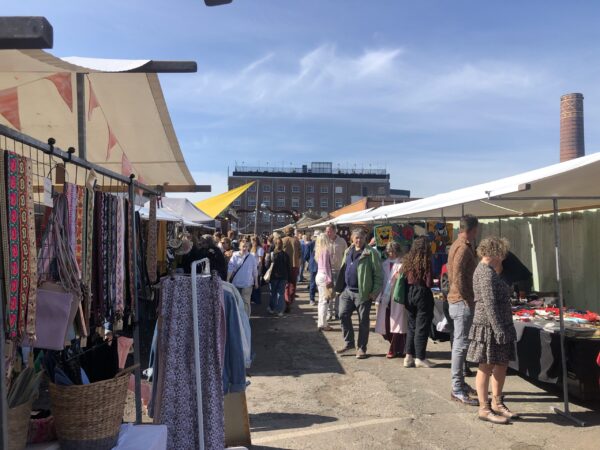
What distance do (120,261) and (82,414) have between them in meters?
1.04

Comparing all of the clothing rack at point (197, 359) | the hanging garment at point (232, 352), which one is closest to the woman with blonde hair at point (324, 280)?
the hanging garment at point (232, 352)

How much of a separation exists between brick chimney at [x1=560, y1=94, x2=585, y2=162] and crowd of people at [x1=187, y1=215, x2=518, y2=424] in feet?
65.1

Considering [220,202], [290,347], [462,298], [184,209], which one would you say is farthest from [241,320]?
[220,202]

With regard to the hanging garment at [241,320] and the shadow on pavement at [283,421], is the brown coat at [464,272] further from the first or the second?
the hanging garment at [241,320]

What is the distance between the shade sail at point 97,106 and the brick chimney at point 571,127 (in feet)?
A: 75.9

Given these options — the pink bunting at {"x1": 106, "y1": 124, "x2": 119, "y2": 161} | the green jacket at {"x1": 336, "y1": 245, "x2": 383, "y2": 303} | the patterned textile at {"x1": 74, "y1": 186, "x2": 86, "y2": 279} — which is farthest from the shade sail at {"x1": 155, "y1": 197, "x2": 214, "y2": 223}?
the patterned textile at {"x1": 74, "y1": 186, "x2": 86, "y2": 279}

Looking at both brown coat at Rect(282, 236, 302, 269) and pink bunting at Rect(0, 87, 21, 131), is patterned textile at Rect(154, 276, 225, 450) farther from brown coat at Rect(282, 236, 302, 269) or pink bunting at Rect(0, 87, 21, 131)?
brown coat at Rect(282, 236, 302, 269)

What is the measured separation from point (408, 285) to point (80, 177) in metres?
5.05

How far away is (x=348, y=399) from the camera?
5445mm

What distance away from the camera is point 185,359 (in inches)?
131

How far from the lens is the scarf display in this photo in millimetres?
1860

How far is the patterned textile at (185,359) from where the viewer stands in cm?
332

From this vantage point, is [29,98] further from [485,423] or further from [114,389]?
[485,423]

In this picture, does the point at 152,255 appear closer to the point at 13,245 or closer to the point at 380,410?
the point at 13,245
